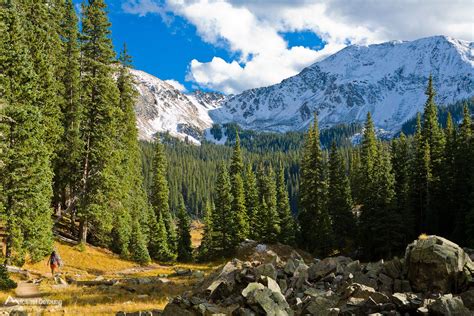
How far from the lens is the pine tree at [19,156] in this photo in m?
26.2

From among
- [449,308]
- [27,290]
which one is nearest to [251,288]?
[449,308]

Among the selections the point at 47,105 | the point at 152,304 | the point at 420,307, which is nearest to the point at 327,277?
the point at 420,307

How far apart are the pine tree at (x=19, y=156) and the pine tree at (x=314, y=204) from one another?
33.4 m

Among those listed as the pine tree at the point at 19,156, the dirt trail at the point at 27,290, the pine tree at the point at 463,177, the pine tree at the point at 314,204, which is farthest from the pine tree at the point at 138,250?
the pine tree at the point at 463,177

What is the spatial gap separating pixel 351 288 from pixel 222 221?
1628 inches

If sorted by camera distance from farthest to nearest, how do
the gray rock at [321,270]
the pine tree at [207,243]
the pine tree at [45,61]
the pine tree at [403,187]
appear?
the pine tree at [207,243]
the pine tree at [403,187]
the pine tree at [45,61]
the gray rock at [321,270]

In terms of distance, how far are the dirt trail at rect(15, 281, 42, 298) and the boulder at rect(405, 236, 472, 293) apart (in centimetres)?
1860

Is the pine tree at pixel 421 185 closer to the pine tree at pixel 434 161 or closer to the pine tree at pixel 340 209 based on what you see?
the pine tree at pixel 434 161

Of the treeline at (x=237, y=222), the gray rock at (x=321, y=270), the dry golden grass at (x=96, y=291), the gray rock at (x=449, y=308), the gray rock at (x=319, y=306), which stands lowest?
the dry golden grass at (x=96, y=291)

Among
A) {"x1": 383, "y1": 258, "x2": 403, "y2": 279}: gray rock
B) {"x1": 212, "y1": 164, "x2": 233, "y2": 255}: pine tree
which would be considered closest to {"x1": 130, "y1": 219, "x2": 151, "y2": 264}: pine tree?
{"x1": 212, "y1": 164, "x2": 233, "y2": 255}: pine tree

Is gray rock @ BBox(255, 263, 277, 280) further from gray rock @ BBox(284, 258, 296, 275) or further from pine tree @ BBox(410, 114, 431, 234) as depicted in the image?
pine tree @ BBox(410, 114, 431, 234)

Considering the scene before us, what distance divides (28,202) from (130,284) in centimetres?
941

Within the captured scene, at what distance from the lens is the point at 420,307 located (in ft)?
41.3

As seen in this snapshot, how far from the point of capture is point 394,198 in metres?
46.9
